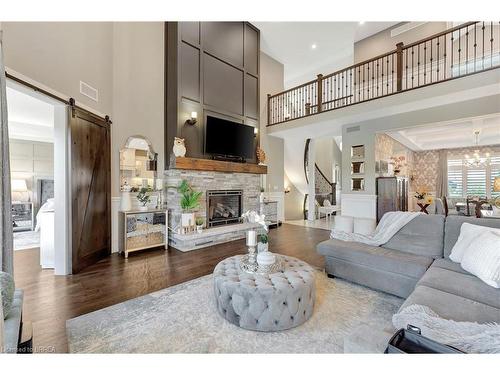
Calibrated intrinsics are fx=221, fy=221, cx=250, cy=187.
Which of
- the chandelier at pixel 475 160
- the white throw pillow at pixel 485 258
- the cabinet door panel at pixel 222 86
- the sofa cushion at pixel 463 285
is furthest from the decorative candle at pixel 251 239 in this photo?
the chandelier at pixel 475 160

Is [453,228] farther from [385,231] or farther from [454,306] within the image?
[454,306]

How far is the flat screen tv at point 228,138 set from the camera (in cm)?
505

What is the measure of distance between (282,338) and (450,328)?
1094mm

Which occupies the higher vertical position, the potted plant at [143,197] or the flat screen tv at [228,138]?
the flat screen tv at [228,138]

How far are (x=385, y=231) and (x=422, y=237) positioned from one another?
0.38 meters

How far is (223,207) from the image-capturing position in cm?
542

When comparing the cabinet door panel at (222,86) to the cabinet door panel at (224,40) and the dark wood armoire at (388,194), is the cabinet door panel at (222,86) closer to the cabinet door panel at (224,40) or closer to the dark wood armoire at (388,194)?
the cabinet door panel at (224,40)

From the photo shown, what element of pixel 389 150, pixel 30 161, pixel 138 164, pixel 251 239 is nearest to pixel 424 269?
pixel 251 239

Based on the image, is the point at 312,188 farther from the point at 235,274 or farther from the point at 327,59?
the point at 235,274

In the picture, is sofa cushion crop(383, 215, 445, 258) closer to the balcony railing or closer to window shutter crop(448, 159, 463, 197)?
the balcony railing

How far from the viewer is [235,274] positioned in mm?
2133

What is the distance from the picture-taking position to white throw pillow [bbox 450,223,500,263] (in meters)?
2.18

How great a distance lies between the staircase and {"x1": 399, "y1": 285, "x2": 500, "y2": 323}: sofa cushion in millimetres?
6663
